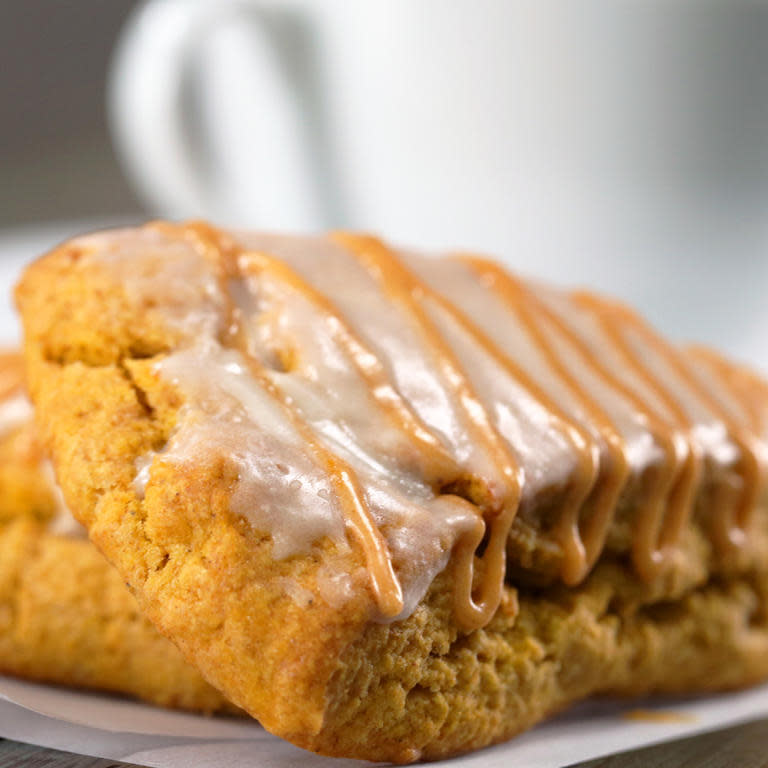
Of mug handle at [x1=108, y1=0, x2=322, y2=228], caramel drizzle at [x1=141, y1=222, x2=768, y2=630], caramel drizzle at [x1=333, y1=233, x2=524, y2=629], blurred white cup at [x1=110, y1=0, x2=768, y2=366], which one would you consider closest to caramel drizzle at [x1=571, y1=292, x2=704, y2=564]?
caramel drizzle at [x1=141, y1=222, x2=768, y2=630]

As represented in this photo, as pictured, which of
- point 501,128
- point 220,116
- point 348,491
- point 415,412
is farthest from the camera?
point 220,116

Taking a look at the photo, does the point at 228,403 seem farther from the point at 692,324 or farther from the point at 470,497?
the point at 692,324

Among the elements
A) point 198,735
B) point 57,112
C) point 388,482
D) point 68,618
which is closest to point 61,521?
point 68,618

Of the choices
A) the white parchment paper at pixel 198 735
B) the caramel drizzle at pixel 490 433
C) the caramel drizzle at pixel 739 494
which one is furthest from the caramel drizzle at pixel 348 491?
the caramel drizzle at pixel 739 494

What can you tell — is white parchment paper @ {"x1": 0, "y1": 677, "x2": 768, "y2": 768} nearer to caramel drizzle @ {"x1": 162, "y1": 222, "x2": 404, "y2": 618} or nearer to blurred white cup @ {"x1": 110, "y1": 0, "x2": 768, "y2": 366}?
caramel drizzle @ {"x1": 162, "y1": 222, "x2": 404, "y2": 618}

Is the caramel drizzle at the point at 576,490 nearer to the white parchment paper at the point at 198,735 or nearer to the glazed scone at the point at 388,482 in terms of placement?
the glazed scone at the point at 388,482

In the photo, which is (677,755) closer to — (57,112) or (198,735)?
(198,735)
